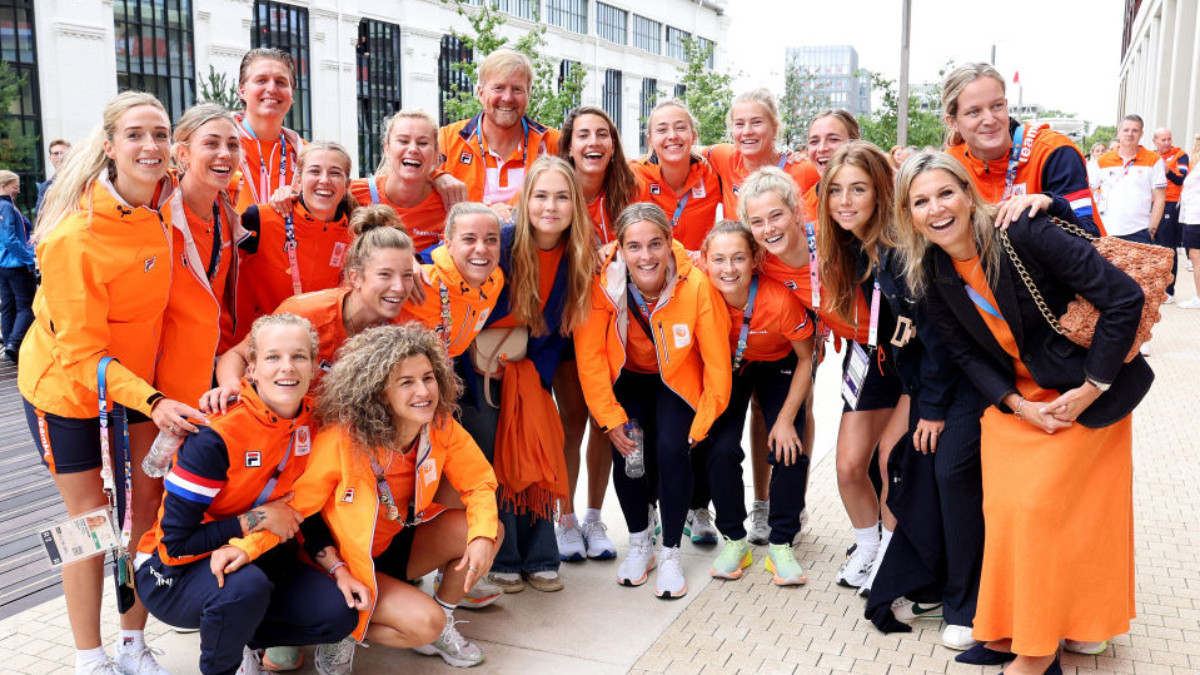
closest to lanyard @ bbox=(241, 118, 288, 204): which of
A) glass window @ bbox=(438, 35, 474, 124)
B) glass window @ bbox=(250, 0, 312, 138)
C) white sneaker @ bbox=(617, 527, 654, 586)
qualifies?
white sneaker @ bbox=(617, 527, 654, 586)

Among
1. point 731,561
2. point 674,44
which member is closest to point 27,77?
point 731,561

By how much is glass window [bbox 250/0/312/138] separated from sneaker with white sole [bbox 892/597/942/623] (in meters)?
32.9

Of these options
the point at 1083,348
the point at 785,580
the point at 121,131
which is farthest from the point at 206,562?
→ the point at 1083,348

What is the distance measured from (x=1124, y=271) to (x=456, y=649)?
8.62 feet

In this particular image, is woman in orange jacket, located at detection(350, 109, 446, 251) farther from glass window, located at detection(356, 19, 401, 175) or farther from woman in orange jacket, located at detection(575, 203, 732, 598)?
glass window, located at detection(356, 19, 401, 175)

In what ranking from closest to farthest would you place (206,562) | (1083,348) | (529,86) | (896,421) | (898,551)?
(206,562) < (1083,348) < (898,551) < (896,421) < (529,86)

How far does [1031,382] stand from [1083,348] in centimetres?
22

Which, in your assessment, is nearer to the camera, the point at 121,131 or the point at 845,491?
the point at 121,131

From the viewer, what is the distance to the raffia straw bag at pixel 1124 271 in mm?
3084

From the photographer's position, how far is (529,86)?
4.76 meters

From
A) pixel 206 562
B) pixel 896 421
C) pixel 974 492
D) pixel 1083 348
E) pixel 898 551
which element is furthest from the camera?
pixel 896 421

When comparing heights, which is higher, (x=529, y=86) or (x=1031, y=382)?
(x=529, y=86)

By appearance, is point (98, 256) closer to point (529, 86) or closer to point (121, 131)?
point (121, 131)

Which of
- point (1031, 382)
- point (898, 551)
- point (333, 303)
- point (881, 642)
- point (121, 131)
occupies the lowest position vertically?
point (881, 642)
